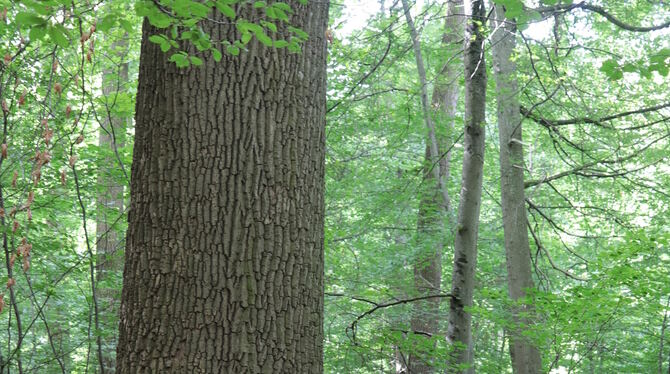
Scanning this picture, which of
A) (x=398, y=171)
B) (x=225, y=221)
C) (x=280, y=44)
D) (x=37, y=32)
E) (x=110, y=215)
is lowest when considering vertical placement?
(x=225, y=221)

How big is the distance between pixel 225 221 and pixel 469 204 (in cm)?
288

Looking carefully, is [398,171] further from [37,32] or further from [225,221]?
[37,32]

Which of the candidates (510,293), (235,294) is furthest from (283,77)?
(510,293)

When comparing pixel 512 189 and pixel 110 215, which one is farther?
pixel 110 215

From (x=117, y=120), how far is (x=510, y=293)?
4.94 meters

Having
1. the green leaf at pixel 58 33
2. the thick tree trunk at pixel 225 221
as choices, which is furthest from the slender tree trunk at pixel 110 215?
the green leaf at pixel 58 33

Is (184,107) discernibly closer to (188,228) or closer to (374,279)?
(188,228)

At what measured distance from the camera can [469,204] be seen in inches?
187

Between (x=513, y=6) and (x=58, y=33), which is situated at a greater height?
(x=513, y=6)

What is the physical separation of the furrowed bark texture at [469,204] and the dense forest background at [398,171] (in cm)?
5

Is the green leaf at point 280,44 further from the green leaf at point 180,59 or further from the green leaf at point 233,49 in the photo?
the green leaf at point 180,59

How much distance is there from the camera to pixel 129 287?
7.67 ft

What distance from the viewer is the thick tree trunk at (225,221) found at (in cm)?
221

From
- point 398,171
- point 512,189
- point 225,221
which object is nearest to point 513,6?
point 225,221
